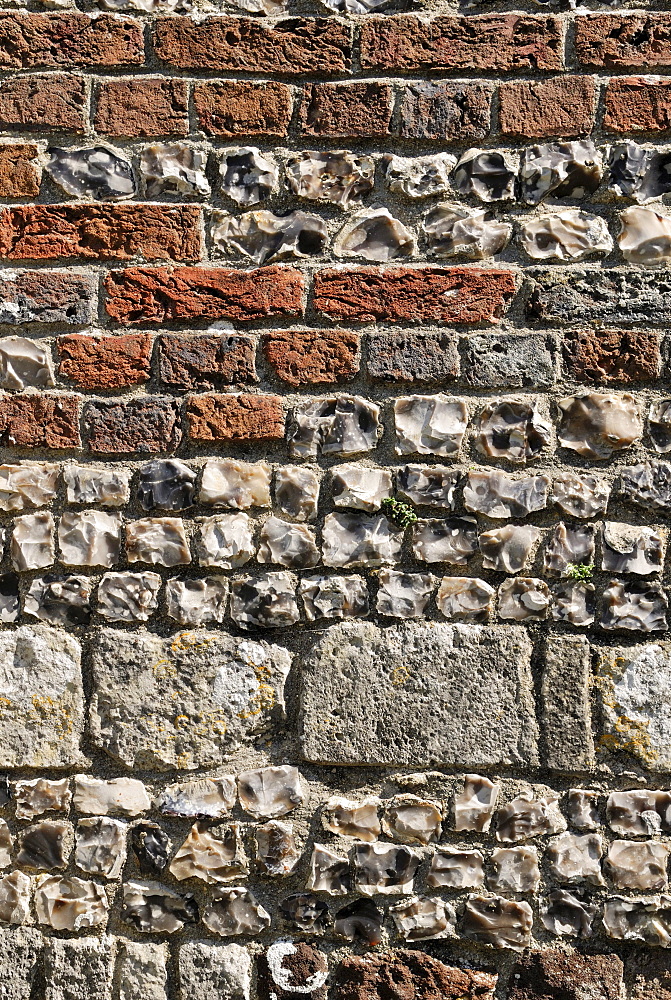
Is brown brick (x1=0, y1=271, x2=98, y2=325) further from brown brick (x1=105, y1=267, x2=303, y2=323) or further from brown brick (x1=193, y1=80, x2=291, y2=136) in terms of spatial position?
brown brick (x1=193, y1=80, x2=291, y2=136)

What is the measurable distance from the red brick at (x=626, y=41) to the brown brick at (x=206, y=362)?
97cm

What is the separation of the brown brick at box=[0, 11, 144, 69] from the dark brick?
814 millimetres

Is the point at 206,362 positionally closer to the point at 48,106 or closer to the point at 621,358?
the point at 48,106

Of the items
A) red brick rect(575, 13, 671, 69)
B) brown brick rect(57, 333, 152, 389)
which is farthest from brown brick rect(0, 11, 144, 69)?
red brick rect(575, 13, 671, 69)

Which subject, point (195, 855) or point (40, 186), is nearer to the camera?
point (195, 855)

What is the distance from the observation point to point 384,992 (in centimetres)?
167

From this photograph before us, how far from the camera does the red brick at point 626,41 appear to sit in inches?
71.9

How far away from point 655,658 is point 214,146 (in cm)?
143

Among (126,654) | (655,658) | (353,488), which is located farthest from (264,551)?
(655,658)

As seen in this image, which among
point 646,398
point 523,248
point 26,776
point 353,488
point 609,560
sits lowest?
point 26,776

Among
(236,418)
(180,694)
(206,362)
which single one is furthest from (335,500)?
(180,694)

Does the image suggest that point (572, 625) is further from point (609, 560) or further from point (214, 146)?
point (214, 146)

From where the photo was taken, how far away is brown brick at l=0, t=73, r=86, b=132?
6.00 feet

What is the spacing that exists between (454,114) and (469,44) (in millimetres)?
159
